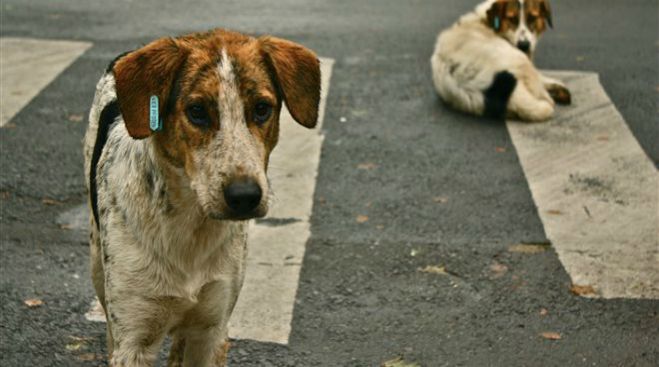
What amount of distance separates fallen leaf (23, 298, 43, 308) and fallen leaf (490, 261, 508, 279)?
267 cm

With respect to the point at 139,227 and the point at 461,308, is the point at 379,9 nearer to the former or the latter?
the point at 461,308

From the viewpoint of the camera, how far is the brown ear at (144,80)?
460cm

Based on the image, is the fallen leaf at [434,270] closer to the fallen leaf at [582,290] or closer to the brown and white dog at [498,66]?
the fallen leaf at [582,290]

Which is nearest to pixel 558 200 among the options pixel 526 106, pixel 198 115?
pixel 526 106

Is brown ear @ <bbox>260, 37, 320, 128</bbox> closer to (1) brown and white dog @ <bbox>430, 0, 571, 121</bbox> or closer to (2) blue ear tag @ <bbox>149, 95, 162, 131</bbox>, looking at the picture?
(2) blue ear tag @ <bbox>149, 95, 162, 131</bbox>

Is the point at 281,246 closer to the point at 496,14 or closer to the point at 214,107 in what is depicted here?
the point at 214,107

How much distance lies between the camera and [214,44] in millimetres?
4703

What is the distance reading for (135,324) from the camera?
16.1 ft

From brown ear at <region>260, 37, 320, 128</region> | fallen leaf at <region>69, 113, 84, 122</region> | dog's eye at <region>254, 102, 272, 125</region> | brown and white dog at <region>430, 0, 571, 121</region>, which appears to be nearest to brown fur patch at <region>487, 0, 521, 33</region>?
brown and white dog at <region>430, 0, 571, 121</region>

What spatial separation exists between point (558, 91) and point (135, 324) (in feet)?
21.2

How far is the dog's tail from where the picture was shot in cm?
1012

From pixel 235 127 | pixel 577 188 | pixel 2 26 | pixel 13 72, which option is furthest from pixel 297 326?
pixel 2 26

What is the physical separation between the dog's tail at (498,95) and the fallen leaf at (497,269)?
116 inches

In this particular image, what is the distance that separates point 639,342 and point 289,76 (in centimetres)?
281
